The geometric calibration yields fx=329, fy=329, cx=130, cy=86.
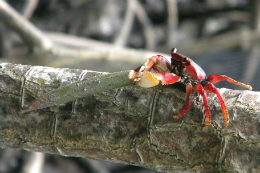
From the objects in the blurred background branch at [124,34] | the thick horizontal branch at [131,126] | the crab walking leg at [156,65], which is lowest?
the thick horizontal branch at [131,126]

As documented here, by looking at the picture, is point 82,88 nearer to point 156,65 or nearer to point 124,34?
point 156,65

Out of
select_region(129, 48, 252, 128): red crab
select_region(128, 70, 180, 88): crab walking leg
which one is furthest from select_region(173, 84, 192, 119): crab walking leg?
select_region(128, 70, 180, 88): crab walking leg

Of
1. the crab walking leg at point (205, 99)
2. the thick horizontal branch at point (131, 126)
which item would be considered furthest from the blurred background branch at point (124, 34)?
the crab walking leg at point (205, 99)

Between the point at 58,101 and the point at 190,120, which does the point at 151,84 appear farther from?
the point at 58,101

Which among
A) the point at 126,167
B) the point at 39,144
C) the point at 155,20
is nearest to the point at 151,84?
the point at 39,144

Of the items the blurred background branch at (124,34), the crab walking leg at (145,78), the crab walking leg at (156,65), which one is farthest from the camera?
the blurred background branch at (124,34)

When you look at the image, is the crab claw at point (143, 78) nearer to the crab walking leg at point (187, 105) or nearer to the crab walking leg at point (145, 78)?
the crab walking leg at point (145, 78)
